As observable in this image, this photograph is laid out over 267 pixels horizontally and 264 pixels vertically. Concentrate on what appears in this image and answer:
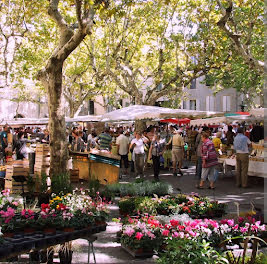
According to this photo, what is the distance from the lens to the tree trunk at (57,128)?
9438mm

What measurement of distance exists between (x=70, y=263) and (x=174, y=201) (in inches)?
138

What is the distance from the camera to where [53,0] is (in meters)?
9.38

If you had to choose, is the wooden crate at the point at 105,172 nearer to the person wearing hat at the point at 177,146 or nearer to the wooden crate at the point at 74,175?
the wooden crate at the point at 74,175

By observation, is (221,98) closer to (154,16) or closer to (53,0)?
(154,16)

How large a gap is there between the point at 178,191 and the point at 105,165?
2840 mm

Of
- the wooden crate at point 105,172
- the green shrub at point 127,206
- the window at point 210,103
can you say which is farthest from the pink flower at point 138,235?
the window at point 210,103

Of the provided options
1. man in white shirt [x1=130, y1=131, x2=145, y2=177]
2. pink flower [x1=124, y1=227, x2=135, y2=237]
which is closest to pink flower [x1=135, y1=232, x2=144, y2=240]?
pink flower [x1=124, y1=227, x2=135, y2=237]

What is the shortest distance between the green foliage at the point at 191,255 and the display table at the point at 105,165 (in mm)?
8274

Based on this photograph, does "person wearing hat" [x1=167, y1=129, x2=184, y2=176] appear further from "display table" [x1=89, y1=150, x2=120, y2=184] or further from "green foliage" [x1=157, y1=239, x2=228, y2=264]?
"green foliage" [x1=157, y1=239, x2=228, y2=264]

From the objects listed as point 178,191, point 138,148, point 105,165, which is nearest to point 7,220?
point 178,191

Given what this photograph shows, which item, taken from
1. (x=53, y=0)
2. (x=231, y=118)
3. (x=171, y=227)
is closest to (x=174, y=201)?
(x=171, y=227)

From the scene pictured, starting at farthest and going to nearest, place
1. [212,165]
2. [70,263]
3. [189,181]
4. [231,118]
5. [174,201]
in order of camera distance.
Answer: [231,118] → [189,181] → [212,165] → [174,201] → [70,263]

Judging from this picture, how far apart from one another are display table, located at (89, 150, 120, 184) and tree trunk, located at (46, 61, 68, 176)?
3168 mm

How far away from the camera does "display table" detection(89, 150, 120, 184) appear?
12781 mm
